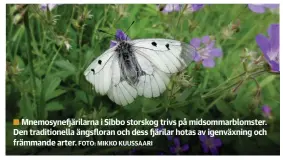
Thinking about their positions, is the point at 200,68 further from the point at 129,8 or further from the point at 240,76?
the point at 129,8

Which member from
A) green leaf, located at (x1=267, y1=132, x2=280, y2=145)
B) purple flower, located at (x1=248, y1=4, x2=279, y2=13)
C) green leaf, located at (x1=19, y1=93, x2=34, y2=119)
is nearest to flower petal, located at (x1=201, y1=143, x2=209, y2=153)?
green leaf, located at (x1=267, y1=132, x2=280, y2=145)

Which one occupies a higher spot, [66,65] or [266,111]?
[66,65]

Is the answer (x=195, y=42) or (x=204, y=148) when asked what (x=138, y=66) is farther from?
(x=204, y=148)

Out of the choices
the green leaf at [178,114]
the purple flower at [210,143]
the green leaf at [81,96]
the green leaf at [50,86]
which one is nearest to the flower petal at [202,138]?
the purple flower at [210,143]

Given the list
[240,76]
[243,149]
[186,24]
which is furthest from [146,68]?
[243,149]

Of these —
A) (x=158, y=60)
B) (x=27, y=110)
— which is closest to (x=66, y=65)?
(x=27, y=110)

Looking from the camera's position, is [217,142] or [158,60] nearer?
[158,60]

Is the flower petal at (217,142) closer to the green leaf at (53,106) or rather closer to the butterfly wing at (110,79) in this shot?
the butterfly wing at (110,79)
